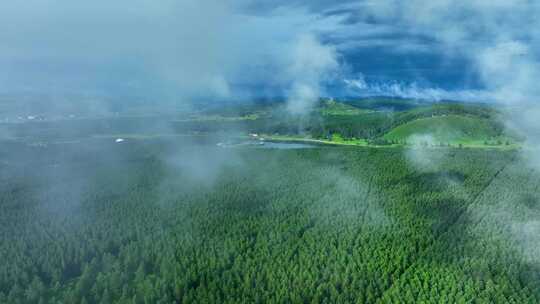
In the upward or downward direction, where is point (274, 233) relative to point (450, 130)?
downward

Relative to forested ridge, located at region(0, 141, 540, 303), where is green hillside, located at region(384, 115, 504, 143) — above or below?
above

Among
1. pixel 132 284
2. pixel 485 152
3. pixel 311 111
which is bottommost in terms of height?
pixel 132 284

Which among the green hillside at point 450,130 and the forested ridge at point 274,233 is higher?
the green hillside at point 450,130

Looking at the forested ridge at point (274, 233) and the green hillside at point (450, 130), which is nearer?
the forested ridge at point (274, 233)

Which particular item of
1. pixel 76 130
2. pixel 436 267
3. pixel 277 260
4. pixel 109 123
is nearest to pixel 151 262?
pixel 277 260

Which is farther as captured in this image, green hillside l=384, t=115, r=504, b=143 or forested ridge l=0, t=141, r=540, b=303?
green hillside l=384, t=115, r=504, b=143

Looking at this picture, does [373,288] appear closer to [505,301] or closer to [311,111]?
[505,301]

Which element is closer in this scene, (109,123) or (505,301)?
(505,301)

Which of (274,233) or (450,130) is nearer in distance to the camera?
(274,233)
